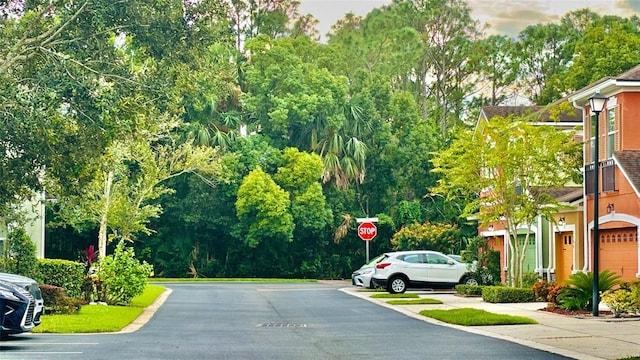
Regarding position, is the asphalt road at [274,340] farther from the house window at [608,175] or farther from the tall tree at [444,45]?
the tall tree at [444,45]

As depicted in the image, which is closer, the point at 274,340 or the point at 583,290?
the point at 274,340

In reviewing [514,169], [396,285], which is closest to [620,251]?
[514,169]

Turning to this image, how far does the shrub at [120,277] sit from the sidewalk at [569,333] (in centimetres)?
728

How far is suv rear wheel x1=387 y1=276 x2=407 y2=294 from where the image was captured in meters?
36.9

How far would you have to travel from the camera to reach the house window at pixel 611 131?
99.3ft

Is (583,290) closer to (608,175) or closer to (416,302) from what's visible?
(608,175)

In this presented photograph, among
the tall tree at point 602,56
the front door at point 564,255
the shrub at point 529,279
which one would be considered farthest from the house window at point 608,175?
the tall tree at point 602,56

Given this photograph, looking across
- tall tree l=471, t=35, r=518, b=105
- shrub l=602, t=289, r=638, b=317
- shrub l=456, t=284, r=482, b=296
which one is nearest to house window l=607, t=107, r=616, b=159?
shrub l=456, t=284, r=482, b=296

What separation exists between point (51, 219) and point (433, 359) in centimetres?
4033

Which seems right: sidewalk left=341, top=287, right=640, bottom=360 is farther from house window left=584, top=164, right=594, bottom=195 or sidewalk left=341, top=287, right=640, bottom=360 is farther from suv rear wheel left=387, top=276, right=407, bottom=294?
suv rear wheel left=387, top=276, right=407, bottom=294

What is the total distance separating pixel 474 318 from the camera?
22828 mm

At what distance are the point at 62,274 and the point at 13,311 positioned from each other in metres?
9.82

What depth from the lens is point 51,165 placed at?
84.1ft

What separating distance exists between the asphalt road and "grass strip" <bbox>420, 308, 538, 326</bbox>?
2.29ft
